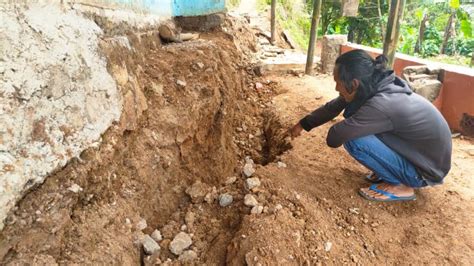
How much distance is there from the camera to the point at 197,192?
2428 mm

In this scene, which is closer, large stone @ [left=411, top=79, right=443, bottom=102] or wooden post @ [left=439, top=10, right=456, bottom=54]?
large stone @ [left=411, top=79, right=443, bottom=102]

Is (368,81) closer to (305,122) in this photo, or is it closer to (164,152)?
(305,122)

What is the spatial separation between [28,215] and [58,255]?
211 millimetres

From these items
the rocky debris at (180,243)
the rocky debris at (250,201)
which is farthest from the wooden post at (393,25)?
the rocky debris at (180,243)

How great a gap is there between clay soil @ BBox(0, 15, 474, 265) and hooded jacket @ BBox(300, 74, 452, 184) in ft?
1.20

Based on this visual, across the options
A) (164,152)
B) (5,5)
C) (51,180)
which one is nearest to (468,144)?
(164,152)

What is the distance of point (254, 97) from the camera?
5.10 metres

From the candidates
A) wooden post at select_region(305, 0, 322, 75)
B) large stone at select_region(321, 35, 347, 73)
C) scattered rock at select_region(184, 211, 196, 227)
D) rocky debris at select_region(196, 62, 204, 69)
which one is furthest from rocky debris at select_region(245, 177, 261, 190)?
large stone at select_region(321, 35, 347, 73)

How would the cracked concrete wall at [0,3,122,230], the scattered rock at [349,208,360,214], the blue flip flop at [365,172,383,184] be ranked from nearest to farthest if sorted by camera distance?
the cracked concrete wall at [0,3,122,230]
the scattered rock at [349,208,360,214]
the blue flip flop at [365,172,383,184]

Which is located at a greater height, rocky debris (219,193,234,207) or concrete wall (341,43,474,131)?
concrete wall (341,43,474,131)

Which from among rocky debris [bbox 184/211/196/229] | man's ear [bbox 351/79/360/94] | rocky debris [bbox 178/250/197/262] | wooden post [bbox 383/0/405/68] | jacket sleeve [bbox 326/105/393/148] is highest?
wooden post [bbox 383/0/405/68]

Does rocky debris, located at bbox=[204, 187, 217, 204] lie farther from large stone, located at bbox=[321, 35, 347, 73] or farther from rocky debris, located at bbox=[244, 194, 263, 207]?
large stone, located at bbox=[321, 35, 347, 73]

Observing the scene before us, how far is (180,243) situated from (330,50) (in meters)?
5.29

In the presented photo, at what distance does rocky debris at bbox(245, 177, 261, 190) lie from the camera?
2.38 meters
